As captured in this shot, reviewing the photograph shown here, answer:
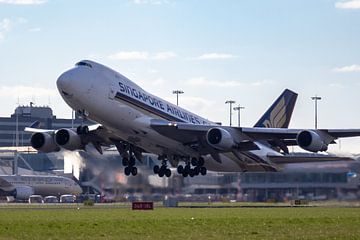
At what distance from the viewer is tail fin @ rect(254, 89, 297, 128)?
241 ft

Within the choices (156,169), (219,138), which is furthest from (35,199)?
(219,138)

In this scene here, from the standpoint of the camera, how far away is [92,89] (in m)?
54.5

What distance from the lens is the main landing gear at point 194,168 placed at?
210 ft

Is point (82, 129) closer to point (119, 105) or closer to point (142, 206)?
point (119, 105)

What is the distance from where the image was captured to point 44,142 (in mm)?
64500

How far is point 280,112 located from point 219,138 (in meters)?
16.2

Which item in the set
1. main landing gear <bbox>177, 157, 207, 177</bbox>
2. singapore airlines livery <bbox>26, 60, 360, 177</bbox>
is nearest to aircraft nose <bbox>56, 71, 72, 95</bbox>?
singapore airlines livery <bbox>26, 60, 360, 177</bbox>

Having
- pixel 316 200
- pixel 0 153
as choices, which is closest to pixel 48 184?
pixel 316 200

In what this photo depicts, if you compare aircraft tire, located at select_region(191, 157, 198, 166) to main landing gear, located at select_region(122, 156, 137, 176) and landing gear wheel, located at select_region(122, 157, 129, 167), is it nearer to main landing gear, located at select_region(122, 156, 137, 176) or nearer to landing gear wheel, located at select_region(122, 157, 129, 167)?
main landing gear, located at select_region(122, 156, 137, 176)

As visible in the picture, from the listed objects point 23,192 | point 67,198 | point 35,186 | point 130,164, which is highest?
point 130,164

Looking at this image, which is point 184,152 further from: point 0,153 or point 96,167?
point 0,153

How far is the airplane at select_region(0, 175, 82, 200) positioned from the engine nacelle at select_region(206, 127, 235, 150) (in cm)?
3818

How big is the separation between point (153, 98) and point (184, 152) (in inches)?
214

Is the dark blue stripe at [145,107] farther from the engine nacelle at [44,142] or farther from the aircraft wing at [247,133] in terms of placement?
the engine nacelle at [44,142]
